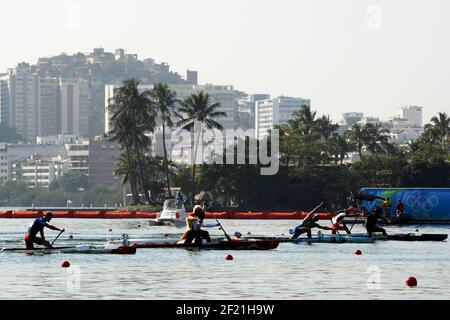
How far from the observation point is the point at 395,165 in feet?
606

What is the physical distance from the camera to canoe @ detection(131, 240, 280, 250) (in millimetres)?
61656

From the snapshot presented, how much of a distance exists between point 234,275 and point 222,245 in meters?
11.1

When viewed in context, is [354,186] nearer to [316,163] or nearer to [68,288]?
[316,163]

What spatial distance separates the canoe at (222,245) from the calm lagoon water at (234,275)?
1.35 ft

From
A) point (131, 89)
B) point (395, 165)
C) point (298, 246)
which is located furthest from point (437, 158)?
point (298, 246)

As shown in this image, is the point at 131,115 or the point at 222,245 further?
the point at 131,115

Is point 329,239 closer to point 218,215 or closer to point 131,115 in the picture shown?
point 218,215

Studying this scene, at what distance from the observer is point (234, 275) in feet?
168

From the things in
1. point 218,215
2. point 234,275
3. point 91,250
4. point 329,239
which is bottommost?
point 218,215

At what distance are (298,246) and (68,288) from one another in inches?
974

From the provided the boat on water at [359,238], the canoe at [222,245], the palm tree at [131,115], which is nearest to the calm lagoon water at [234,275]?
the canoe at [222,245]

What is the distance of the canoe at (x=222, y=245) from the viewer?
202 feet

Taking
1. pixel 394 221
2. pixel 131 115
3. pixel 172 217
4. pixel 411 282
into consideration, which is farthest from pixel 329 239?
pixel 131 115
